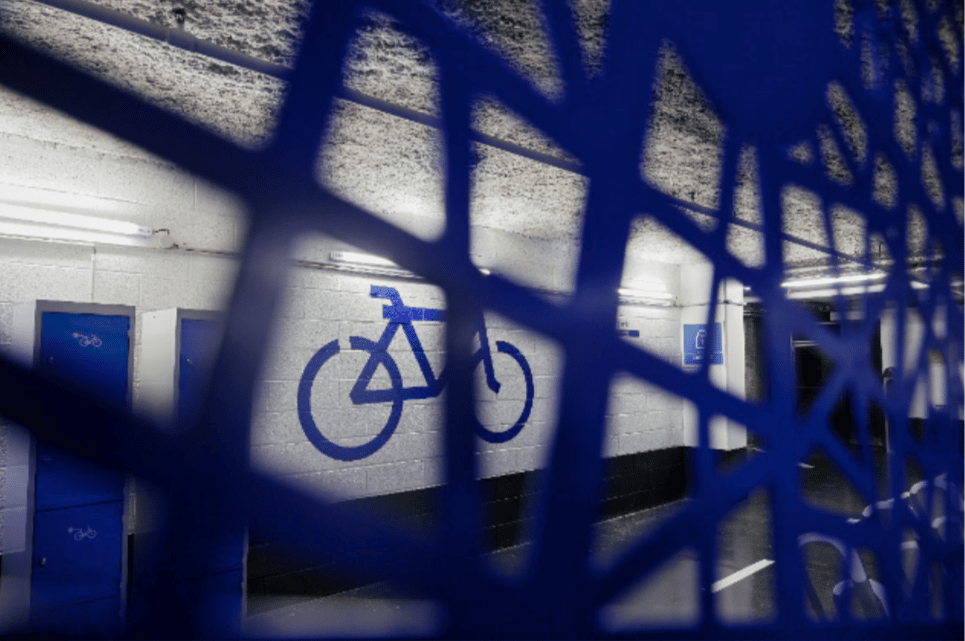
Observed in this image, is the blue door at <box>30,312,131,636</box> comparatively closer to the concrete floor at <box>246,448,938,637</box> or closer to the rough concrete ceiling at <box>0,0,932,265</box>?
the concrete floor at <box>246,448,938,637</box>

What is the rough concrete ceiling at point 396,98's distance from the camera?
1.92 meters

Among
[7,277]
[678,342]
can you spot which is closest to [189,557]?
[7,277]

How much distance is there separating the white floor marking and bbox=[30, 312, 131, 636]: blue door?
3.78 m

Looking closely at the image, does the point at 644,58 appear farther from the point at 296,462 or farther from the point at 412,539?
the point at 296,462

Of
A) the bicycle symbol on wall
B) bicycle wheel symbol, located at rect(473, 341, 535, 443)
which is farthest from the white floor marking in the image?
the bicycle symbol on wall

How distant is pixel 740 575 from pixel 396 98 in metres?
4.17

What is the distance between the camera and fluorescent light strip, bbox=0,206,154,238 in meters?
2.93

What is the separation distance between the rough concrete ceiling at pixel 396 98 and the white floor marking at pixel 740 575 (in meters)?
2.77

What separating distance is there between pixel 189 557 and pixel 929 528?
13.1 ft

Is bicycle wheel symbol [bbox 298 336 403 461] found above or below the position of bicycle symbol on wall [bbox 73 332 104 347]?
below

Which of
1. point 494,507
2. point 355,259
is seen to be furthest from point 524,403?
point 355,259

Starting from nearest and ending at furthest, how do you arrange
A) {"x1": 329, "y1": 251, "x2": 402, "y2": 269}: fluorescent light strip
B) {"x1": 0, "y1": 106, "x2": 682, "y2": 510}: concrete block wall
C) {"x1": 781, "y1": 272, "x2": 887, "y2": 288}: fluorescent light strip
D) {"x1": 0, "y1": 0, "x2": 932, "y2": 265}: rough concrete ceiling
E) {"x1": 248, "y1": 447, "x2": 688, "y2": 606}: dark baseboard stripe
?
{"x1": 0, "y1": 0, "x2": 932, "y2": 265}: rough concrete ceiling
{"x1": 0, "y1": 106, "x2": 682, "y2": 510}: concrete block wall
{"x1": 248, "y1": 447, "x2": 688, "y2": 606}: dark baseboard stripe
{"x1": 329, "y1": 251, "x2": 402, "y2": 269}: fluorescent light strip
{"x1": 781, "y1": 272, "x2": 887, "y2": 288}: fluorescent light strip

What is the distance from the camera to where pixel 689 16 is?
1938mm

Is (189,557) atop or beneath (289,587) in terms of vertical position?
atop
